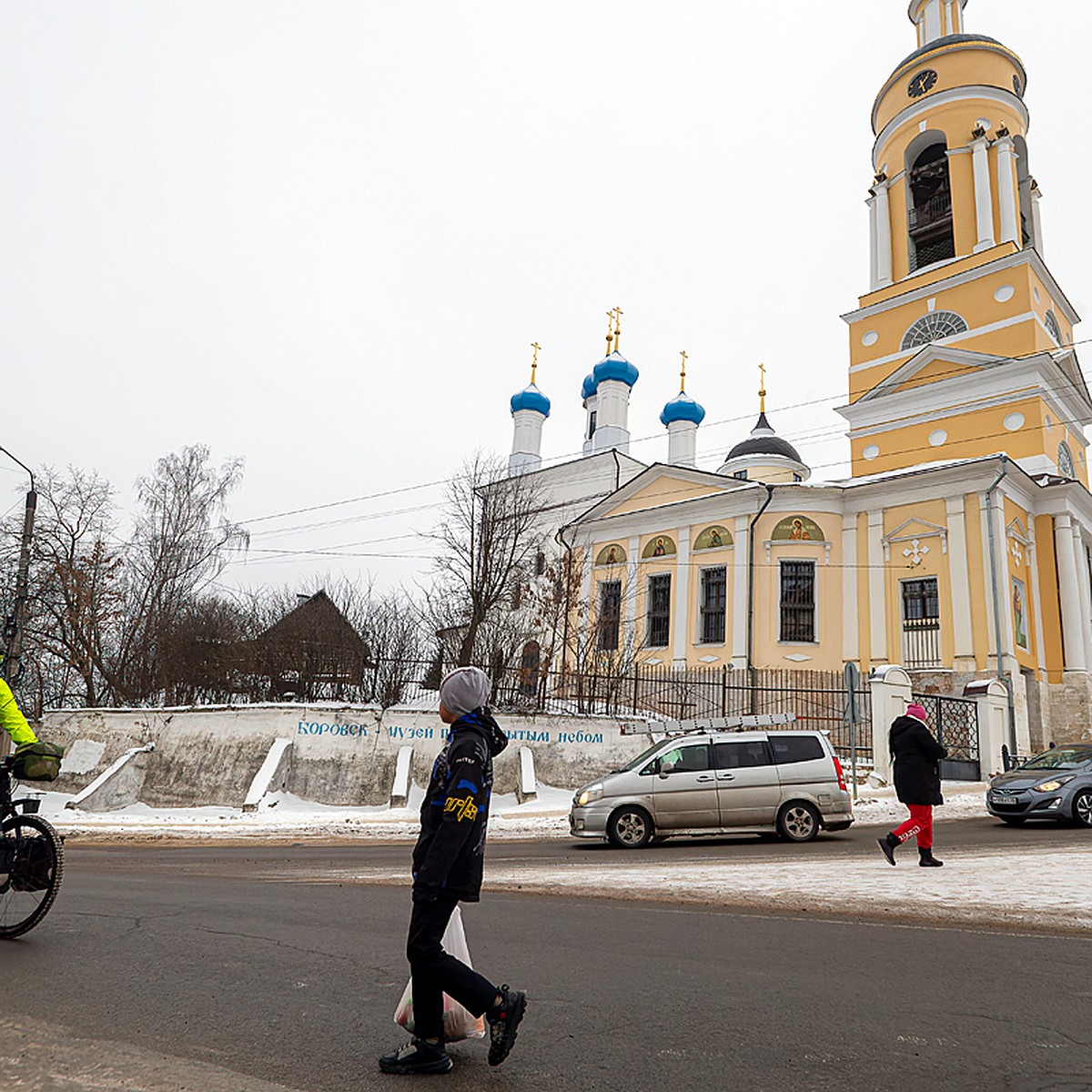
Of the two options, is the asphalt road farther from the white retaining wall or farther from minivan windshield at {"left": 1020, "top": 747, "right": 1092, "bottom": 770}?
the white retaining wall

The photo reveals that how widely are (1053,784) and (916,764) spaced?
629 cm

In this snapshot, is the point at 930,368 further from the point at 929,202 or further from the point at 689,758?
the point at 689,758

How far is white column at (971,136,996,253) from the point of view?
1373 inches

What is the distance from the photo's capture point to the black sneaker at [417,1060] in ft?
11.8

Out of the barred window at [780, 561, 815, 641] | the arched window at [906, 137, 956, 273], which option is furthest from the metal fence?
the arched window at [906, 137, 956, 273]

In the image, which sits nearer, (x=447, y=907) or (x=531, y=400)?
(x=447, y=907)

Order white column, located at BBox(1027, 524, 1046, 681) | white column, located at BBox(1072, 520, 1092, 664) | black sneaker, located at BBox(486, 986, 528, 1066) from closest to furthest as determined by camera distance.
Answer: black sneaker, located at BBox(486, 986, 528, 1066)
white column, located at BBox(1027, 524, 1046, 681)
white column, located at BBox(1072, 520, 1092, 664)

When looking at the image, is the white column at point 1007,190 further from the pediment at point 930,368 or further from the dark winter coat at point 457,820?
the dark winter coat at point 457,820

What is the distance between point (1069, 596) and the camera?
1165 inches

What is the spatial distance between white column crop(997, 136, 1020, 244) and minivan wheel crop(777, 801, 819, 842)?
2816 centimetres

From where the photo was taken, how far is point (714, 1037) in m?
4.05

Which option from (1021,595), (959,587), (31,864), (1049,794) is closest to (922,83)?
(1021,595)

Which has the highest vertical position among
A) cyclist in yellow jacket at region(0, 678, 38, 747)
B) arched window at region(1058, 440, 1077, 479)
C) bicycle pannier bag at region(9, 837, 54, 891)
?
arched window at region(1058, 440, 1077, 479)

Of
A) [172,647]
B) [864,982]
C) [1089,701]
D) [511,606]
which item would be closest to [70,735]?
[172,647]
